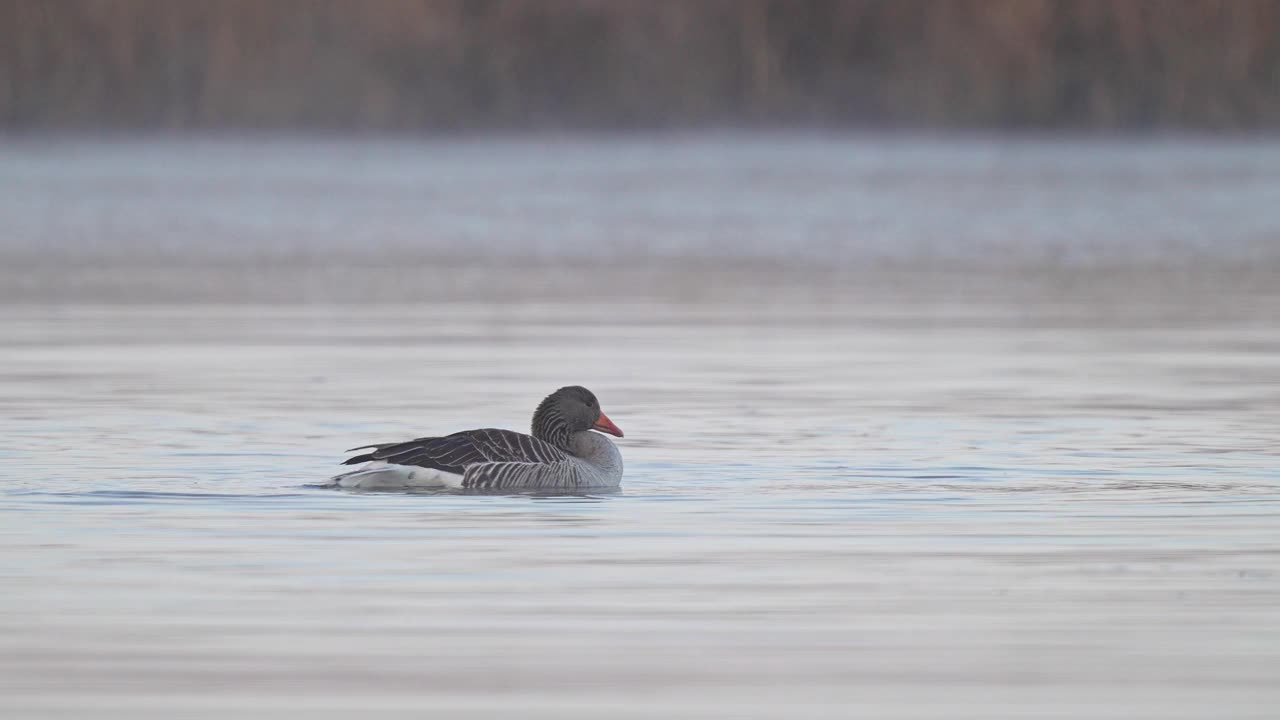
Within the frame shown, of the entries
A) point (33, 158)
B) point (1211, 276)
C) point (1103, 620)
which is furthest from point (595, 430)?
point (33, 158)

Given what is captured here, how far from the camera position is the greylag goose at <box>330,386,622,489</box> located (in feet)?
42.6

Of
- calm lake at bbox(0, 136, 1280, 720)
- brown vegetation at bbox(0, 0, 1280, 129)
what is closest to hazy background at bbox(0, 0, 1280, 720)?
calm lake at bbox(0, 136, 1280, 720)

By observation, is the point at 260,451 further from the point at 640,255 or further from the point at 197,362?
the point at 640,255

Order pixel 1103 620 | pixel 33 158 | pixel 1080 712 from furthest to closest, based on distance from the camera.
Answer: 1. pixel 33 158
2. pixel 1103 620
3. pixel 1080 712

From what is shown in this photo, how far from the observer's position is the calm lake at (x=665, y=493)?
8281mm

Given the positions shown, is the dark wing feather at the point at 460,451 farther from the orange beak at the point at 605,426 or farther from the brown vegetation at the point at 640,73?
the brown vegetation at the point at 640,73

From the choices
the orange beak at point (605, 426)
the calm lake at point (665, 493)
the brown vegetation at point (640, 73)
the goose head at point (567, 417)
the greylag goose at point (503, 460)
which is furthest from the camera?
the brown vegetation at point (640, 73)

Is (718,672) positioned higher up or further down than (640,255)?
further down

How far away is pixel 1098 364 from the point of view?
20078mm

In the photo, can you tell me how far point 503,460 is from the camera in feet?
43.4

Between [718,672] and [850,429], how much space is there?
285 inches

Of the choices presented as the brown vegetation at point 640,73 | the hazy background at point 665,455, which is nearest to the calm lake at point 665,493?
the hazy background at point 665,455

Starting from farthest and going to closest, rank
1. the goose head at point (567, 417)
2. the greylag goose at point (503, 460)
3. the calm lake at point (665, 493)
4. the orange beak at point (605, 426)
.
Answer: the goose head at point (567, 417), the orange beak at point (605, 426), the greylag goose at point (503, 460), the calm lake at point (665, 493)

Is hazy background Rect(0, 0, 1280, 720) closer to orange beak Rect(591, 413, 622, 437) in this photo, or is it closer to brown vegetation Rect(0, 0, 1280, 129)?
orange beak Rect(591, 413, 622, 437)
